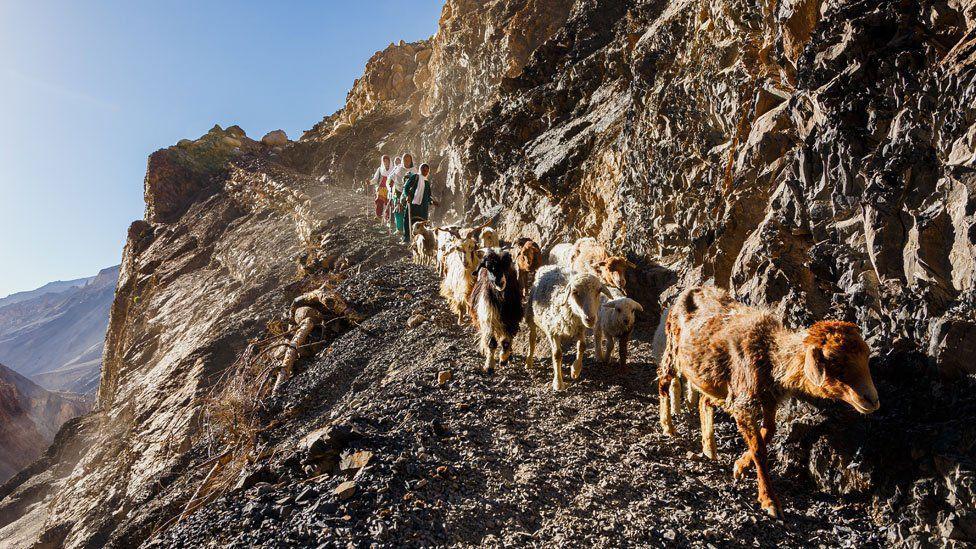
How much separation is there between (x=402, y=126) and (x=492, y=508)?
2726cm

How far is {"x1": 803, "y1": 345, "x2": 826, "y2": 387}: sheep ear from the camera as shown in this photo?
2.75 metres

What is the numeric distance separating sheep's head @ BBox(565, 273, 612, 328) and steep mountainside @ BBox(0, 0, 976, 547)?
2.86 ft

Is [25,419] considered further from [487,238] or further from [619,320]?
[619,320]

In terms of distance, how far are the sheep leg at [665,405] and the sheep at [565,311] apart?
1143 mm

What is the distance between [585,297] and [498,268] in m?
1.53

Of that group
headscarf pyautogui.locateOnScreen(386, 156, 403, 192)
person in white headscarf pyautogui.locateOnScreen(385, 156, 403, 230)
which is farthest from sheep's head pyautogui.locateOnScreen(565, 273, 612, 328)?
person in white headscarf pyautogui.locateOnScreen(385, 156, 403, 230)

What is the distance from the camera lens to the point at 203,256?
22.9m

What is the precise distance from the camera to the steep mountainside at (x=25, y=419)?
3562 cm

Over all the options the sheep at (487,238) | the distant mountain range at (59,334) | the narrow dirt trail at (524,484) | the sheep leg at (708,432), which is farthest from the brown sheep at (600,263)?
the distant mountain range at (59,334)

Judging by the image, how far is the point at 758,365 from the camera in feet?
10.5

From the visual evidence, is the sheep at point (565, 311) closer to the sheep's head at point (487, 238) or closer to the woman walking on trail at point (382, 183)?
the sheep's head at point (487, 238)

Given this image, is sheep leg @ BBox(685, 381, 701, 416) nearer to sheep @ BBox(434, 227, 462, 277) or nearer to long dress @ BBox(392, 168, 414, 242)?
sheep @ BBox(434, 227, 462, 277)

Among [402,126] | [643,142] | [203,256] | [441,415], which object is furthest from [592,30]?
[203,256]

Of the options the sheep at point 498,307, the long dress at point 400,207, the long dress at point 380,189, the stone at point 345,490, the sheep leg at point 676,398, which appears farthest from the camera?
the long dress at point 380,189
